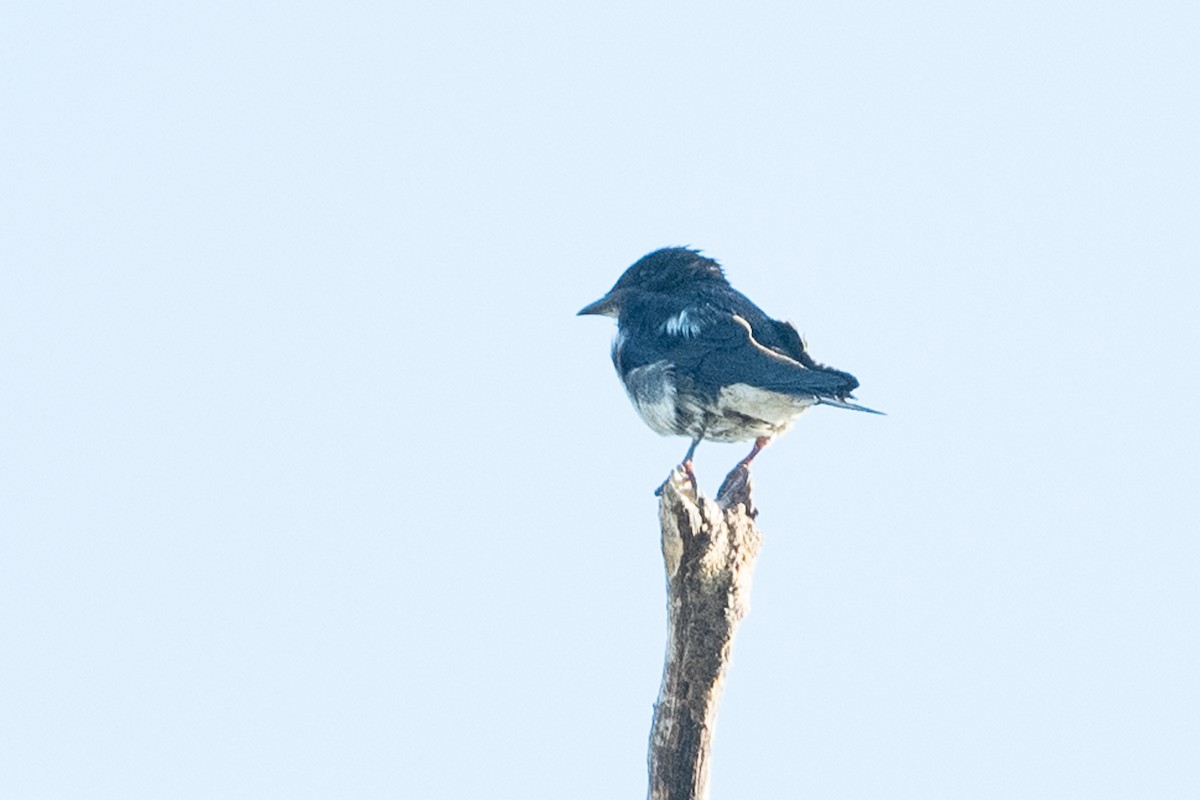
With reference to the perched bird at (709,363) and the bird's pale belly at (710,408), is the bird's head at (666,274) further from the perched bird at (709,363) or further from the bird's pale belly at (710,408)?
the bird's pale belly at (710,408)

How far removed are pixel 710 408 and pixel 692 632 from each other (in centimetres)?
292

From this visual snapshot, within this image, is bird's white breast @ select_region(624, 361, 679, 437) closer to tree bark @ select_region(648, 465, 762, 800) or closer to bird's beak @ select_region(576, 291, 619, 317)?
bird's beak @ select_region(576, 291, 619, 317)

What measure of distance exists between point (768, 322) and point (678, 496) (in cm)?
346

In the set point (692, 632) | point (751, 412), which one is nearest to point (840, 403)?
point (751, 412)

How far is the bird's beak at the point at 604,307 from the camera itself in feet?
39.6

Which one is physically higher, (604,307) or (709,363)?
(604,307)

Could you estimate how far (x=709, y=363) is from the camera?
34.0ft

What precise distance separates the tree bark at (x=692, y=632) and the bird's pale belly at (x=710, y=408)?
2.24 m

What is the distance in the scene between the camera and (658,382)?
1068 centimetres

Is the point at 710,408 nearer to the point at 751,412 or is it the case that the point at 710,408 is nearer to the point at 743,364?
the point at 751,412

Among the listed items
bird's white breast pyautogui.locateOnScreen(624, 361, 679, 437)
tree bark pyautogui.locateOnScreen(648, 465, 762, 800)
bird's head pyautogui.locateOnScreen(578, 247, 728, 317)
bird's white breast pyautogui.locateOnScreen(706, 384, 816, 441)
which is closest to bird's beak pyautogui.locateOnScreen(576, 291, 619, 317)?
bird's head pyautogui.locateOnScreen(578, 247, 728, 317)

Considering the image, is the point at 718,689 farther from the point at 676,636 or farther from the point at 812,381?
the point at 812,381

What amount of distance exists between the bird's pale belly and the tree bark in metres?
2.24

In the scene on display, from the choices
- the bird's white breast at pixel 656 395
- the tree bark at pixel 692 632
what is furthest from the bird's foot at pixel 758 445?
the tree bark at pixel 692 632
